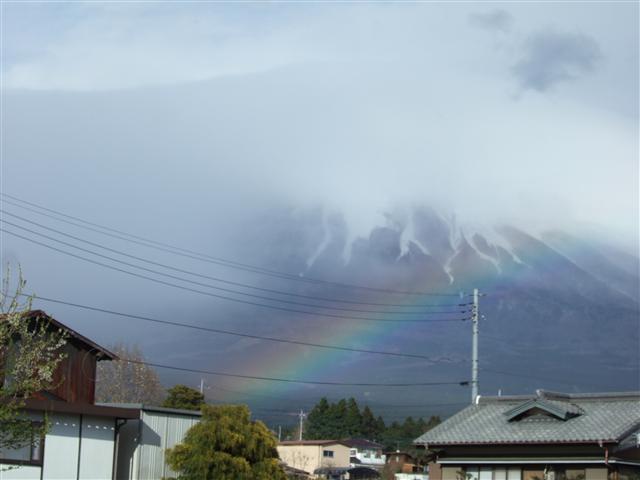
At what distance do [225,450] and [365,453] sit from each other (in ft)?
305

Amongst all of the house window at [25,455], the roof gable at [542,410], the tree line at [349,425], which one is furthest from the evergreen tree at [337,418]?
the house window at [25,455]

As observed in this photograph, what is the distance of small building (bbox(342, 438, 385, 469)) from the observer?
120 meters

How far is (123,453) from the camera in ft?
144

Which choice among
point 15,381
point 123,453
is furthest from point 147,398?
point 15,381

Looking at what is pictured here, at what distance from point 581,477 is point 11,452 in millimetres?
20991

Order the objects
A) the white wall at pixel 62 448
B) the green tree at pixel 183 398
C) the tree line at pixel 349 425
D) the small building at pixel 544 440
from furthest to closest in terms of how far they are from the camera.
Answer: the tree line at pixel 349 425 → the green tree at pixel 183 398 → the small building at pixel 544 440 → the white wall at pixel 62 448

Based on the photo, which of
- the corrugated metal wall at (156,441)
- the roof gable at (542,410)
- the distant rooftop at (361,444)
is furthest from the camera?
the distant rooftop at (361,444)

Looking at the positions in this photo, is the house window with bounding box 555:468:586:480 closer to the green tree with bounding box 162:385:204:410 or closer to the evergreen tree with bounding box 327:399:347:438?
the green tree with bounding box 162:385:204:410

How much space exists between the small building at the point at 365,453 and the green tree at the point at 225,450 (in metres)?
75.0

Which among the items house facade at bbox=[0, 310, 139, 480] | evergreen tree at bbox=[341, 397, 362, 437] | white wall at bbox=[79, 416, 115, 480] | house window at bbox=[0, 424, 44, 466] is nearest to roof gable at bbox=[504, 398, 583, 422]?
house facade at bbox=[0, 310, 139, 480]

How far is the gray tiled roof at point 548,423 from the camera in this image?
132ft

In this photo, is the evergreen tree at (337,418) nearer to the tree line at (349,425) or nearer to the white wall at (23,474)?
the tree line at (349,425)

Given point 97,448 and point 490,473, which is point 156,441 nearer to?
point 97,448

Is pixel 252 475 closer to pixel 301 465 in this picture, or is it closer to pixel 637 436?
pixel 637 436
